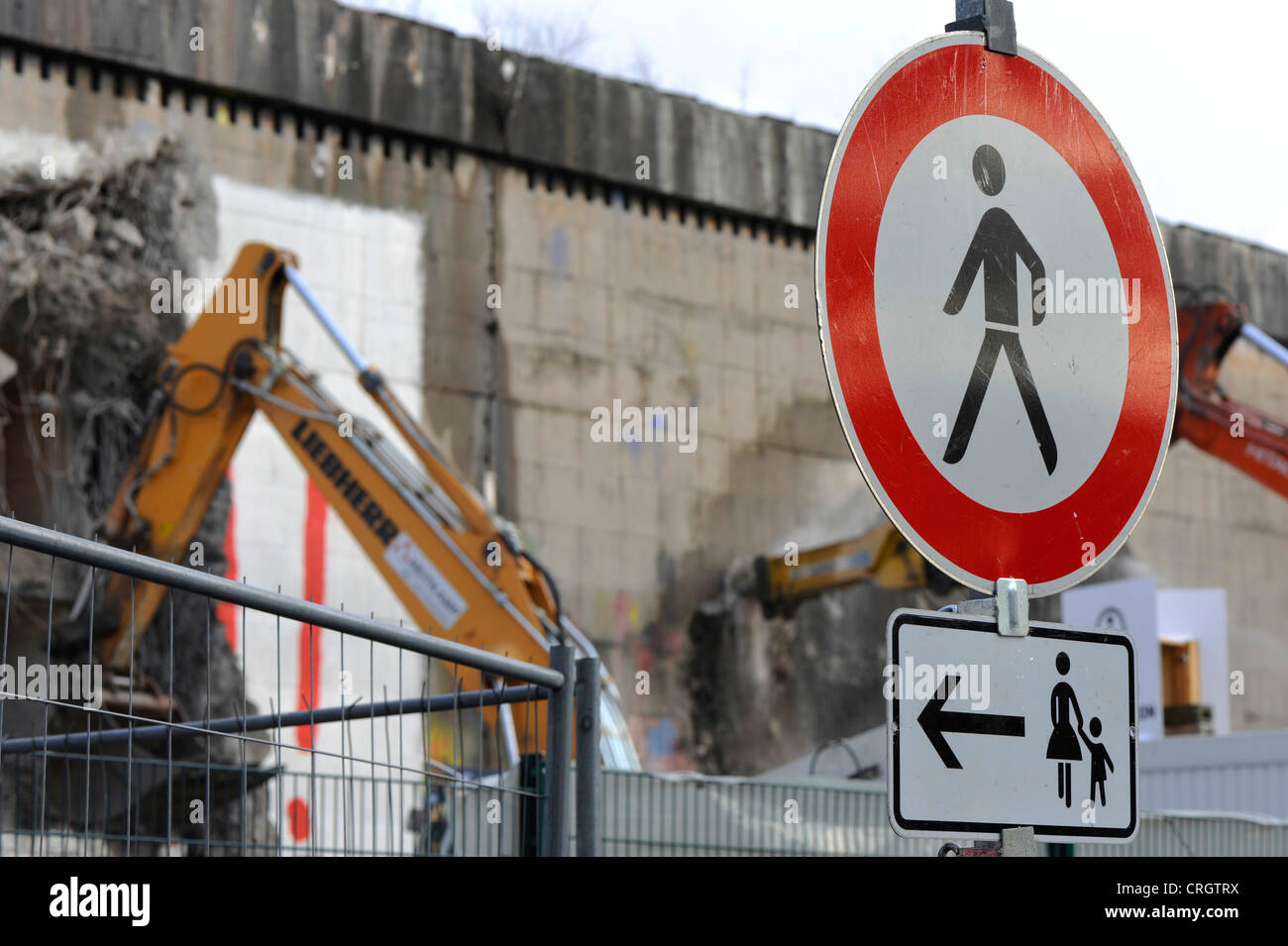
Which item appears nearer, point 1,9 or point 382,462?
point 382,462

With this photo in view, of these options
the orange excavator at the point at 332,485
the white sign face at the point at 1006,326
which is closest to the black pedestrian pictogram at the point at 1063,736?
the white sign face at the point at 1006,326

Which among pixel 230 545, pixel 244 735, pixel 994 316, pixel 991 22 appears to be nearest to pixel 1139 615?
pixel 230 545

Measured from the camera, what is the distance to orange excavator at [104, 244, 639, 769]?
11727 mm

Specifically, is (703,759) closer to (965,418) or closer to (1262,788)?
(1262,788)

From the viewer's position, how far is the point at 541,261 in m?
19.7

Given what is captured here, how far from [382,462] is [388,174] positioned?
6.91 m

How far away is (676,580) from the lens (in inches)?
778

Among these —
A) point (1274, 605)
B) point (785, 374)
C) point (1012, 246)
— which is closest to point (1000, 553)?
point (1012, 246)

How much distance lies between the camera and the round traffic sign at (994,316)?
8.87 ft

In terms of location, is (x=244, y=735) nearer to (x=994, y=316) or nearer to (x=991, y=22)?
(x=994, y=316)

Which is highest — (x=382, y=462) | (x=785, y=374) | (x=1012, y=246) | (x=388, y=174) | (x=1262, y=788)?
(x=388, y=174)

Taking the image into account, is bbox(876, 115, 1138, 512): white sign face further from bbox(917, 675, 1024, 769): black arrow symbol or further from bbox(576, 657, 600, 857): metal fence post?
bbox(576, 657, 600, 857): metal fence post

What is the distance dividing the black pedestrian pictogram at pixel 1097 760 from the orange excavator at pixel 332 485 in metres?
7.36

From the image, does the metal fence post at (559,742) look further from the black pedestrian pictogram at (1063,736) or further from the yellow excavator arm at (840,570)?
the yellow excavator arm at (840,570)
